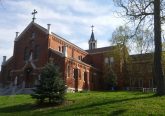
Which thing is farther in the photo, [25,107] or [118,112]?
[25,107]

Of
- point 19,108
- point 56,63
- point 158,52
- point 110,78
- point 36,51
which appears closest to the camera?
point 158,52

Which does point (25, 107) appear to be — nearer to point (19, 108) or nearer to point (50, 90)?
point (19, 108)

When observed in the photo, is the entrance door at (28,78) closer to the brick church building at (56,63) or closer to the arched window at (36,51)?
the brick church building at (56,63)

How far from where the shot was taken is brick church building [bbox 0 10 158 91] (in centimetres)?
4400

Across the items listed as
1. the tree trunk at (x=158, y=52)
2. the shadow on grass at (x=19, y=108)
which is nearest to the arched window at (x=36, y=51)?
the shadow on grass at (x=19, y=108)

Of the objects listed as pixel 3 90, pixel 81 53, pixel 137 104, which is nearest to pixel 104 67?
pixel 81 53

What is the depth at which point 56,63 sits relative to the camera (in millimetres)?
43000

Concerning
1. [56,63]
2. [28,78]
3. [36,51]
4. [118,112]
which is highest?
[36,51]

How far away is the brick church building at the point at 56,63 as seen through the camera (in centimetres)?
4400

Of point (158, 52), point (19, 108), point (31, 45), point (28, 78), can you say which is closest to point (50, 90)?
point (19, 108)

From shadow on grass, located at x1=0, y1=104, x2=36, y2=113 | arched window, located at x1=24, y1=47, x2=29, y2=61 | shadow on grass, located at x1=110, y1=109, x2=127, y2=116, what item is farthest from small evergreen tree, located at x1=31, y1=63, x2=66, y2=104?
arched window, located at x1=24, y1=47, x2=29, y2=61

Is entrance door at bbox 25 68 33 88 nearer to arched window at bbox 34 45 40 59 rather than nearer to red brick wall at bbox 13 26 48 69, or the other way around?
red brick wall at bbox 13 26 48 69

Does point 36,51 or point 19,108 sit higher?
point 36,51

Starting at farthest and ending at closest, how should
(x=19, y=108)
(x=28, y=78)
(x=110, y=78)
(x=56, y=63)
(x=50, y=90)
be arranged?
(x=110, y=78), (x=28, y=78), (x=56, y=63), (x=50, y=90), (x=19, y=108)
